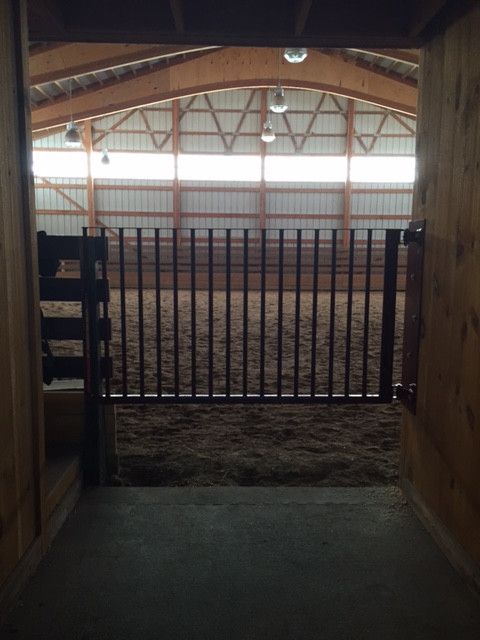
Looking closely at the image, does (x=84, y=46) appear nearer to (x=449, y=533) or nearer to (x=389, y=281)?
(x=389, y=281)

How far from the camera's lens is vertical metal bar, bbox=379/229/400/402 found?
131 inches

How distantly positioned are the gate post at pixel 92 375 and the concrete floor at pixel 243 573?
0.19 meters

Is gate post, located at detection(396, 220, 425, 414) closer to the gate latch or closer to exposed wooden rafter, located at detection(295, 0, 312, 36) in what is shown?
the gate latch

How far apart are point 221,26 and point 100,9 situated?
691 millimetres

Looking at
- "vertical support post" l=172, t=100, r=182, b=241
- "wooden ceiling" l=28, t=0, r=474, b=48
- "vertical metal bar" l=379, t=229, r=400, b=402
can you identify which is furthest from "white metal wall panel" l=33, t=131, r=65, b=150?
"vertical metal bar" l=379, t=229, r=400, b=402

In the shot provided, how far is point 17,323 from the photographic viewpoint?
2.31 meters

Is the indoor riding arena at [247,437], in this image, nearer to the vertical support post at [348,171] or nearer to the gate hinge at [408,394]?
the gate hinge at [408,394]

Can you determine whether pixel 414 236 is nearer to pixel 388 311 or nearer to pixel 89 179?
pixel 388 311

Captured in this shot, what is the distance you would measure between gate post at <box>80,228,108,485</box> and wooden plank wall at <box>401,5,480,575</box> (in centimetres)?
194

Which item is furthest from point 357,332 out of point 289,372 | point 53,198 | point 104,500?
point 53,198

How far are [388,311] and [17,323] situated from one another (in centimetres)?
224

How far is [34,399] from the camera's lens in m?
2.50

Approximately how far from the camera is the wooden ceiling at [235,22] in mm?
2980

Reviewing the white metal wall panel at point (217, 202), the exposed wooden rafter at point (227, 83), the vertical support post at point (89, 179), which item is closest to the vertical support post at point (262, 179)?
the white metal wall panel at point (217, 202)
